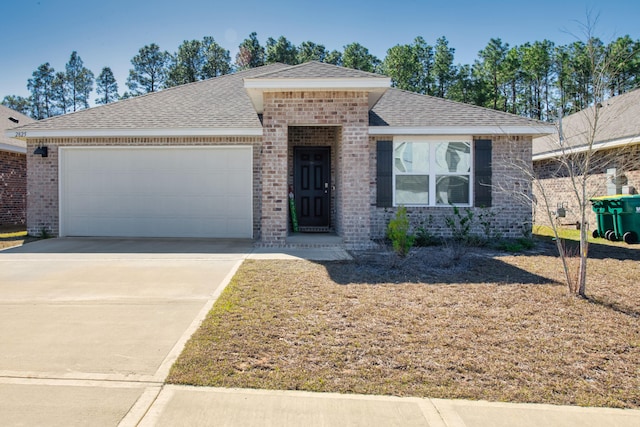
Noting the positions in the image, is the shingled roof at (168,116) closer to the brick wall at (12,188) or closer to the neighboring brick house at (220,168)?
the neighboring brick house at (220,168)

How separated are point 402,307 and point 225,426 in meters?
2.76

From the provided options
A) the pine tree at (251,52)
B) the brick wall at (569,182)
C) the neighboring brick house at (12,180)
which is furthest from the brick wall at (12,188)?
the pine tree at (251,52)

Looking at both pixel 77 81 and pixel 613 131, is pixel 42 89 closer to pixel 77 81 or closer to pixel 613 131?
pixel 77 81

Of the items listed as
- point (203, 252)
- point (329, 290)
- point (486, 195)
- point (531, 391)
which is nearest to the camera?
point (531, 391)

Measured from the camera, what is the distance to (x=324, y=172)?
11492mm

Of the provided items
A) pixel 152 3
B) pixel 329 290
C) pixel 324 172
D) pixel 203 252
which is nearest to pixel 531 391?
pixel 329 290

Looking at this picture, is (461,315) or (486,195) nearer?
(461,315)

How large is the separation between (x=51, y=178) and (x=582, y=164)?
12.0 meters

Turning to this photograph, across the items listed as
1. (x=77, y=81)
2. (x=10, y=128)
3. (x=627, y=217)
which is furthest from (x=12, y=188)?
(x=77, y=81)

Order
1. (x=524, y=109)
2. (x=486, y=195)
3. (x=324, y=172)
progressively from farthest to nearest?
(x=524, y=109) → (x=324, y=172) → (x=486, y=195)

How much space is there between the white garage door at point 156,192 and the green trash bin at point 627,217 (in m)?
9.84

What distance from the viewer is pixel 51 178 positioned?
10734mm

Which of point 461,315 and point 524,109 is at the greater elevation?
point 524,109

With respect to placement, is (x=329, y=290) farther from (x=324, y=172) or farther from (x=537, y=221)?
(x=537, y=221)
